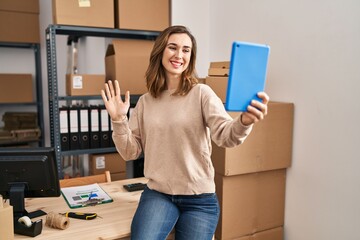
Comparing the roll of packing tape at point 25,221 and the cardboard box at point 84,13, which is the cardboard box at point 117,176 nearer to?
the cardboard box at point 84,13

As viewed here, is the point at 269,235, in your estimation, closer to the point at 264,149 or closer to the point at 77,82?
the point at 264,149

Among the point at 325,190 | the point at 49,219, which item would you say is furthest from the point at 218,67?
the point at 49,219

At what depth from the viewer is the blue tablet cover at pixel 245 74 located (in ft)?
3.23

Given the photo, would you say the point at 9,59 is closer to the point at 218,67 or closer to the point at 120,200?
the point at 218,67

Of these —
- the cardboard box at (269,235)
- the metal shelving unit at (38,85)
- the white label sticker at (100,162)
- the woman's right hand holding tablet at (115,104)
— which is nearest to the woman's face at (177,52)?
the woman's right hand holding tablet at (115,104)

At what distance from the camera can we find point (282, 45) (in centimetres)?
206

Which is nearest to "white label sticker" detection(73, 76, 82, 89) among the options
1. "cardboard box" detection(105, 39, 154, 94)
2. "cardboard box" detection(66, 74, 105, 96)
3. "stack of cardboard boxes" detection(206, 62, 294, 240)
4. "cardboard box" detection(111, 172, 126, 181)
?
"cardboard box" detection(66, 74, 105, 96)

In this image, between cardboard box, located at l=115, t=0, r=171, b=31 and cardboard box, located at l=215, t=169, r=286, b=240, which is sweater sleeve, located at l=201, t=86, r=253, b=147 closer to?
cardboard box, located at l=215, t=169, r=286, b=240

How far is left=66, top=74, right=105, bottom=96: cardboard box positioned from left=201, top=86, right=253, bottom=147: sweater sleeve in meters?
1.32

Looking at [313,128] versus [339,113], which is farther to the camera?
[313,128]

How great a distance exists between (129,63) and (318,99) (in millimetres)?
1416

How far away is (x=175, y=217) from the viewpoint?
1350 mm

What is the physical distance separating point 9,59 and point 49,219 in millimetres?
→ 3113

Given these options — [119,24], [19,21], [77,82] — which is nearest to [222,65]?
[119,24]
